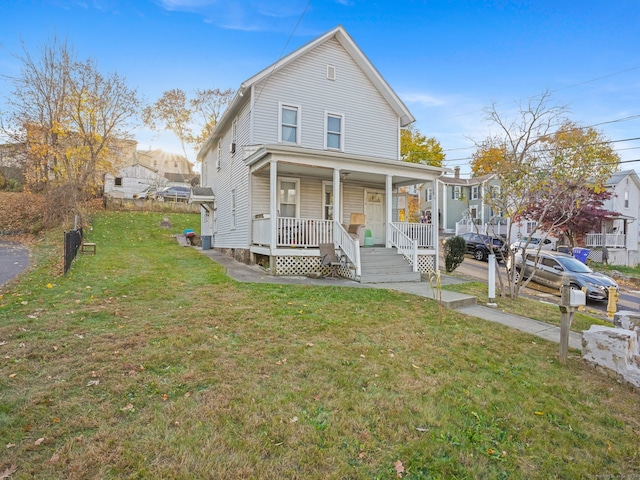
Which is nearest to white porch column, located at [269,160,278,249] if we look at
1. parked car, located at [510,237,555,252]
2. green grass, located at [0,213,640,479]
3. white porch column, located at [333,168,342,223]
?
white porch column, located at [333,168,342,223]

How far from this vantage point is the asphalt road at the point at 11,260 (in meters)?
9.10

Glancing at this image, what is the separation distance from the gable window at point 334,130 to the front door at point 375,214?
2374 millimetres

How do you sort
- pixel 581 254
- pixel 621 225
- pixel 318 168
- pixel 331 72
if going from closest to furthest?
1. pixel 318 168
2. pixel 331 72
3. pixel 581 254
4. pixel 621 225

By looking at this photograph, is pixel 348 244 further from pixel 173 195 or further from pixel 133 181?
pixel 133 181

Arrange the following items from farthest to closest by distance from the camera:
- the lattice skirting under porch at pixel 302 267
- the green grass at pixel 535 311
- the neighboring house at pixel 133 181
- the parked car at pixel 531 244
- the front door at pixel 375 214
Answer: the neighboring house at pixel 133 181, the front door at pixel 375 214, the lattice skirting under porch at pixel 302 267, the parked car at pixel 531 244, the green grass at pixel 535 311

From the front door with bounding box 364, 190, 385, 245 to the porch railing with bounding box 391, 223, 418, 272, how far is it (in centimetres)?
277

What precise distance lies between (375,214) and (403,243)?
3343 millimetres

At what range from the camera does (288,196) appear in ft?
43.5

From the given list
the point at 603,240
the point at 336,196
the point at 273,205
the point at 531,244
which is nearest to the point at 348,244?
the point at 336,196

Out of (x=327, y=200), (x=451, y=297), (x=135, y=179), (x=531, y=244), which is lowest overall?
(x=451, y=297)

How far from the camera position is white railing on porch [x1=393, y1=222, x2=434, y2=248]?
1249 cm

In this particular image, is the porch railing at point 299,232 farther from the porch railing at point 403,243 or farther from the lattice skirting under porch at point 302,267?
the porch railing at point 403,243

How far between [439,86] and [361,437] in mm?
17651

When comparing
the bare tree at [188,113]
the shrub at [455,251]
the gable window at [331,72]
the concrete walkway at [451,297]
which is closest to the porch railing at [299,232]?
the concrete walkway at [451,297]
